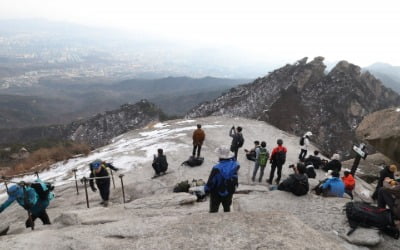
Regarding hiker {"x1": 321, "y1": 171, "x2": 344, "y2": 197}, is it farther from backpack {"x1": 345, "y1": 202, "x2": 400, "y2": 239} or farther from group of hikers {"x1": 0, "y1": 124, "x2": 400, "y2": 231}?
backpack {"x1": 345, "y1": 202, "x2": 400, "y2": 239}

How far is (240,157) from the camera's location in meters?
21.6

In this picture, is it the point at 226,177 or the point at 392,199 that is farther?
the point at 392,199

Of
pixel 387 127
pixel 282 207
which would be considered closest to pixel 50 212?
pixel 282 207

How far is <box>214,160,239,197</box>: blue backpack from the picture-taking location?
907 centimetres

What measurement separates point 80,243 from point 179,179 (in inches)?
396

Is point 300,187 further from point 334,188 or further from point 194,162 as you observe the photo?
point 194,162

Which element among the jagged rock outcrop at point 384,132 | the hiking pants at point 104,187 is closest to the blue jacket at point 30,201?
the hiking pants at point 104,187

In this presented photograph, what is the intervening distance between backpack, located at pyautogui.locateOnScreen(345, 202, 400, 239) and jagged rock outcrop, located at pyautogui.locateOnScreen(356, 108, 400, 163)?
47.0ft

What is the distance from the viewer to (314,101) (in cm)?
8594

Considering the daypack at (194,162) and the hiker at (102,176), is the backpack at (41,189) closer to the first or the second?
the hiker at (102,176)

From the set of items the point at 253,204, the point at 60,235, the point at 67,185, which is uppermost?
the point at 60,235

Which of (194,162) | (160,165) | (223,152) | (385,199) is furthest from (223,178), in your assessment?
(194,162)

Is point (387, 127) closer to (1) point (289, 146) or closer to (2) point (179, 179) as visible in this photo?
(1) point (289, 146)

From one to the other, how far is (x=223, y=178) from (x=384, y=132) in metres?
17.5
